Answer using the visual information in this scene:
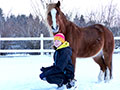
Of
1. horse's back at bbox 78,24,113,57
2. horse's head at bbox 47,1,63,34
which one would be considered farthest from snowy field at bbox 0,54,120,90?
horse's head at bbox 47,1,63,34

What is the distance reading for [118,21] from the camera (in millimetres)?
16891

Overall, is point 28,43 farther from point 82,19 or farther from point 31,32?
point 82,19

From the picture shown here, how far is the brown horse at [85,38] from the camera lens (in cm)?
323

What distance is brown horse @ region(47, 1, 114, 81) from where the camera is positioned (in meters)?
3.23

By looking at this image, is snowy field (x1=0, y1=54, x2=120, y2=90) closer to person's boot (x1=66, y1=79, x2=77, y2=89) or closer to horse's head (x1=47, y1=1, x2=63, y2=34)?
person's boot (x1=66, y1=79, x2=77, y2=89)

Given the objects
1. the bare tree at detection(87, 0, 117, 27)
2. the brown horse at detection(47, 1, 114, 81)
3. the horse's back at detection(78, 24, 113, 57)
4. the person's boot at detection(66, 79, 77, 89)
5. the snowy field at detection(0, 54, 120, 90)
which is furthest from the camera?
the bare tree at detection(87, 0, 117, 27)

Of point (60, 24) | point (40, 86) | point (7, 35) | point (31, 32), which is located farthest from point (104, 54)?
point (7, 35)

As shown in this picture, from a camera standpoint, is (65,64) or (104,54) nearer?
(65,64)

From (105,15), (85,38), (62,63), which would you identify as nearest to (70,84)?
(62,63)

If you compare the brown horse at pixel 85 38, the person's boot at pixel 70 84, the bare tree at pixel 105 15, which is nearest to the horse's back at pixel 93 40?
the brown horse at pixel 85 38

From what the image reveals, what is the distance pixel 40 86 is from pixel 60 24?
133 cm

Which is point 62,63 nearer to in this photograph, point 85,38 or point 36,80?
point 85,38

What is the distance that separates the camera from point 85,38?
12.2 ft

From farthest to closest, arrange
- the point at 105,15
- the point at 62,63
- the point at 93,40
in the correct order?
1. the point at 105,15
2. the point at 93,40
3. the point at 62,63
